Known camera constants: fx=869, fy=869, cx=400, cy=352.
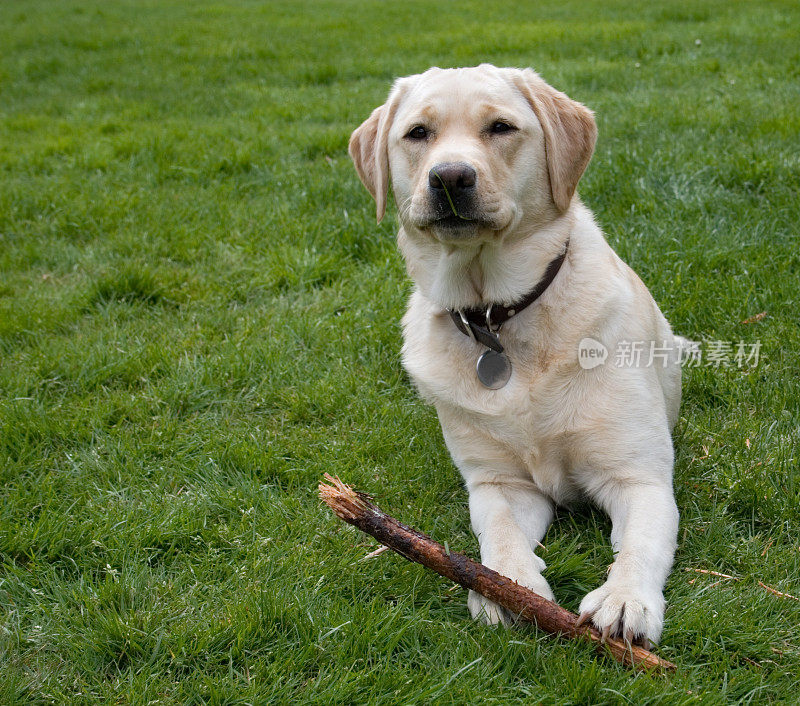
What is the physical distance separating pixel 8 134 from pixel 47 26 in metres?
7.19

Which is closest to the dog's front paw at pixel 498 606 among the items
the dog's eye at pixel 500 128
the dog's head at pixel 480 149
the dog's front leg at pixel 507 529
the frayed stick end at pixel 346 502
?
the dog's front leg at pixel 507 529

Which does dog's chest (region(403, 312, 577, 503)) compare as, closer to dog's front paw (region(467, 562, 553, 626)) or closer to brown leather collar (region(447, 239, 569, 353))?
brown leather collar (region(447, 239, 569, 353))

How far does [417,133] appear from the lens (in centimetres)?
304

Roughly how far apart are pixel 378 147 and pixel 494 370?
995mm

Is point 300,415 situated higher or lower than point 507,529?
lower

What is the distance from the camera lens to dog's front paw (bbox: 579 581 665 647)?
7.25ft

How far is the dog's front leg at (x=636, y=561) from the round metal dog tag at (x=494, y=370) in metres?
0.48

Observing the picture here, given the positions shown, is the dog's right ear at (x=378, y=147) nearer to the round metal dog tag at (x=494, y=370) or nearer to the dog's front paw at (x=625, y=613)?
the round metal dog tag at (x=494, y=370)

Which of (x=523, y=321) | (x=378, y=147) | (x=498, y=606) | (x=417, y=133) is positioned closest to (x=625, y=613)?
(x=498, y=606)

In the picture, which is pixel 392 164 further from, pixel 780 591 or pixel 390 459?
pixel 780 591

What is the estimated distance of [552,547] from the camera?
2.71 metres

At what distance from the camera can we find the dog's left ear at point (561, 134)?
2.98m

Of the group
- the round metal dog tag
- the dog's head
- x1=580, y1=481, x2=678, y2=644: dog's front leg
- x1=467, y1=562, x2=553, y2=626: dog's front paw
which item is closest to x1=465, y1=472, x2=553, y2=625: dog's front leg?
x1=467, y1=562, x2=553, y2=626: dog's front paw

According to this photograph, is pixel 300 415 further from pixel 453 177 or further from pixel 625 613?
pixel 625 613
